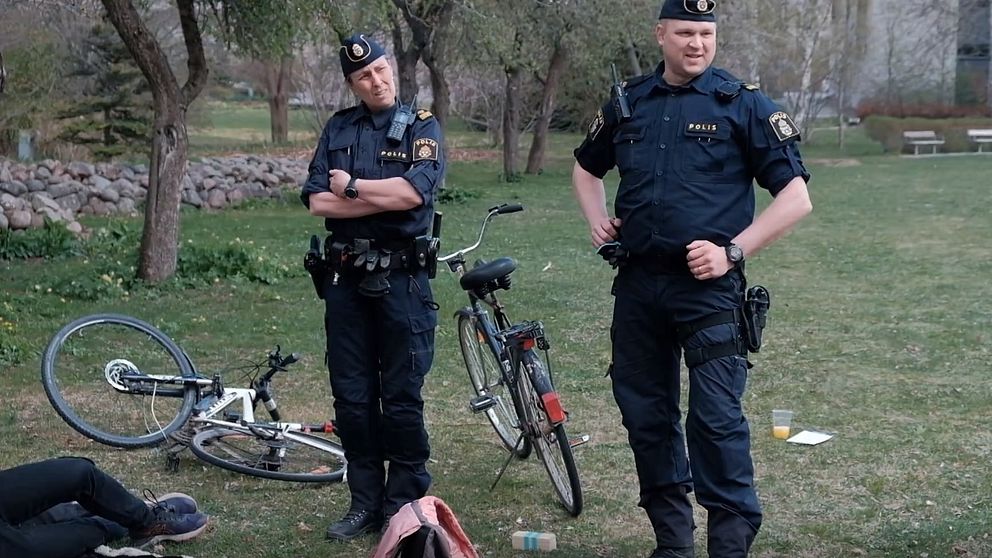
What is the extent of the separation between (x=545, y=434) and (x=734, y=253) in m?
1.45

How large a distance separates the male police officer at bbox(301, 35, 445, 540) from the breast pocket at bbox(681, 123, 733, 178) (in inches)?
41.6

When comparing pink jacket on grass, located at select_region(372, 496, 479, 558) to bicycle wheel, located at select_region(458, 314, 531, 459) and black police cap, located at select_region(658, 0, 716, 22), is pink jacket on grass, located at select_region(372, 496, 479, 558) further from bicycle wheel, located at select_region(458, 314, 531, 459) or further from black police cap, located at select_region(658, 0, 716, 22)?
black police cap, located at select_region(658, 0, 716, 22)

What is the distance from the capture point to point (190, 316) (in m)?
9.10

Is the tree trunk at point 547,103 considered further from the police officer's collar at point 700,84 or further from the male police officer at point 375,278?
the police officer's collar at point 700,84

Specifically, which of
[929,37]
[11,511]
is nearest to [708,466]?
[11,511]

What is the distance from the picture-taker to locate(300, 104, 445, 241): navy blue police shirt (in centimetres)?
434

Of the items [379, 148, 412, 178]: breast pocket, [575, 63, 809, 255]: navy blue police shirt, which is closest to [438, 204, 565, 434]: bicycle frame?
[379, 148, 412, 178]: breast pocket

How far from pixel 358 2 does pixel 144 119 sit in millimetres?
15762

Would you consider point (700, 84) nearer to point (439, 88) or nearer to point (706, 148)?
point (706, 148)

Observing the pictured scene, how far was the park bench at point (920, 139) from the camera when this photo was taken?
102 feet

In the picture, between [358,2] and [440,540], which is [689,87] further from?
[358,2]

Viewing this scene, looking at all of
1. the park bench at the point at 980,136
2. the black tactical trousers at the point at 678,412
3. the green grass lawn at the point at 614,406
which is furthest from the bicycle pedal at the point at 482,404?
the park bench at the point at 980,136

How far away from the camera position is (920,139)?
3117 centimetres

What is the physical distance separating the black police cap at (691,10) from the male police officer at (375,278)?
1.12m
